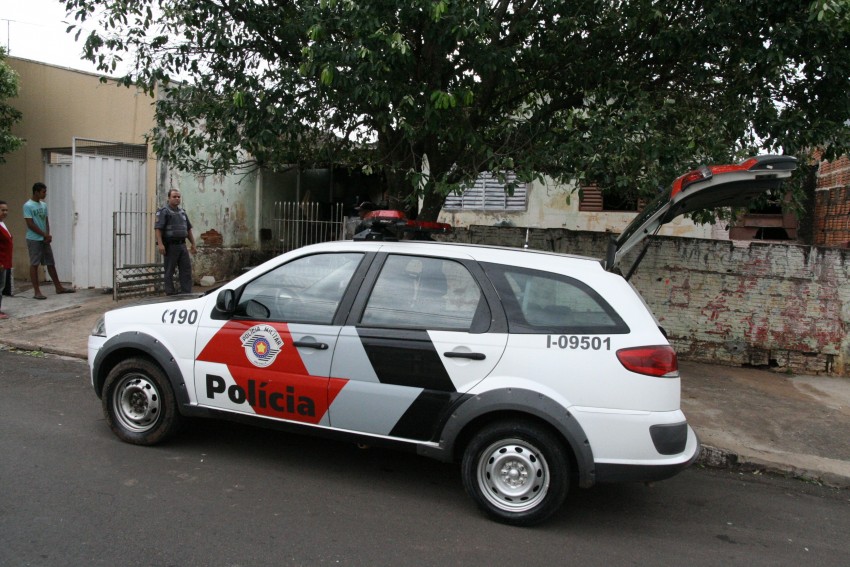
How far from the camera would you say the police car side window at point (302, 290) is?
14.0 ft

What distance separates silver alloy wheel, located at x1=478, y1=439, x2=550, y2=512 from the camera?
12.2ft

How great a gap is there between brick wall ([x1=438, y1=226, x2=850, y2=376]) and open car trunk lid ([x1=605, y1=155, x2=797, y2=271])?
3.14m

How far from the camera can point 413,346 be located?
3916 millimetres

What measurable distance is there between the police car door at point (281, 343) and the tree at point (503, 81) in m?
1.74

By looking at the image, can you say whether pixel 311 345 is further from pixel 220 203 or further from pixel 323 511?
pixel 220 203

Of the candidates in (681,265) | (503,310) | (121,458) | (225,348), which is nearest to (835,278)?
(681,265)

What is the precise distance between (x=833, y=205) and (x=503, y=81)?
587cm

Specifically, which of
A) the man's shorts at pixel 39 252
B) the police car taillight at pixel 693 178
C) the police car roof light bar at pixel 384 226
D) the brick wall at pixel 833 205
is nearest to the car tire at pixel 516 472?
the police car roof light bar at pixel 384 226

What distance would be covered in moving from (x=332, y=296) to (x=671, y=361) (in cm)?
208

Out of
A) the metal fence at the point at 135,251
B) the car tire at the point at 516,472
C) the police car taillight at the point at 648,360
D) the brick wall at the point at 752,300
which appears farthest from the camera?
the metal fence at the point at 135,251

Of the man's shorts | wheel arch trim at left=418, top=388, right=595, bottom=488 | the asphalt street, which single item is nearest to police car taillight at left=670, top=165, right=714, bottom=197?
wheel arch trim at left=418, top=388, right=595, bottom=488

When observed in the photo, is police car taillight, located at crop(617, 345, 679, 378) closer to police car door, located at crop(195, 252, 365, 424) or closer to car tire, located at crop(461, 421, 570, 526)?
car tire, located at crop(461, 421, 570, 526)

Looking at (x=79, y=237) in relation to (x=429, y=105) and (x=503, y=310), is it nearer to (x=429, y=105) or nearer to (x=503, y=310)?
(x=429, y=105)

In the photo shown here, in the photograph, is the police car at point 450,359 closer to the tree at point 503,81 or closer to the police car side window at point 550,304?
the police car side window at point 550,304
